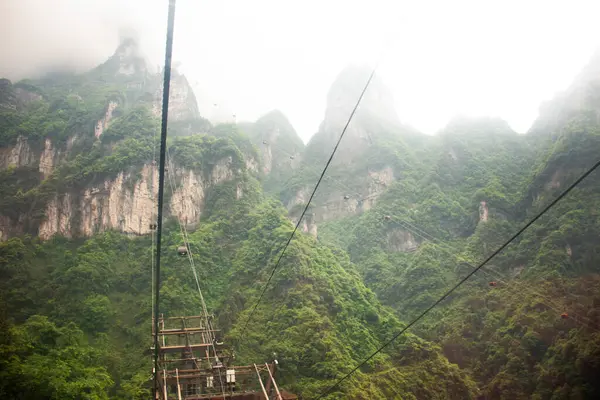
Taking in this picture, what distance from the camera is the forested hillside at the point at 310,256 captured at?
100ft

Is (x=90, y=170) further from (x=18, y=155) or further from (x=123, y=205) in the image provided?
(x=18, y=155)

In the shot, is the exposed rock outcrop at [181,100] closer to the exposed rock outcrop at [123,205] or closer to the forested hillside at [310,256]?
the forested hillside at [310,256]

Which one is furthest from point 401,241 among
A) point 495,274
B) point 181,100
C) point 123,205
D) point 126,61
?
point 126,61

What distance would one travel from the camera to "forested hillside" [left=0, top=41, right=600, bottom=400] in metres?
30.5

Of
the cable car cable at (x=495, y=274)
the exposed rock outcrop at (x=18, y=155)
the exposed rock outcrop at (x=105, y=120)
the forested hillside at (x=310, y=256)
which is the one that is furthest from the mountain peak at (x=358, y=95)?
the exposed rock outcrop at (x=18, y=155)

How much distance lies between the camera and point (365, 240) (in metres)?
64.8

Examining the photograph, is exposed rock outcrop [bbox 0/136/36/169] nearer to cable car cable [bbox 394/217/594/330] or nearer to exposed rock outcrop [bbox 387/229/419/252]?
exposed rock outcrop [bbox 387/229/419/252]

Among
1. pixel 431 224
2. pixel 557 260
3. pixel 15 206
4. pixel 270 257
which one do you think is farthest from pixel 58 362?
pixel 431 224

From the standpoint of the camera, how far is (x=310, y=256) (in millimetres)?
46281

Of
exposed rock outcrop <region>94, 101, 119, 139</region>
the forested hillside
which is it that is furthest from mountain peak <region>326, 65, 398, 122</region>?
exposed rock outcrop <region>94, 101, 119, 139</region>

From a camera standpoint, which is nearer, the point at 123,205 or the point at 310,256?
the point at 310,256

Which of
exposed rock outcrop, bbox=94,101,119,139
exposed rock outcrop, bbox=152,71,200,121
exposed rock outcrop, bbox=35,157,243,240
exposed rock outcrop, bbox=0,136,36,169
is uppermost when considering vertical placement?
exposed rock outcrop, bbox=152,71,200,121

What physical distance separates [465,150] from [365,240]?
84.8ft

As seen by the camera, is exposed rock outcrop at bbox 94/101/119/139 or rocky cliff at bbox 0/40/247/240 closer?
rocky cliff at bbox 0/40/247/240
